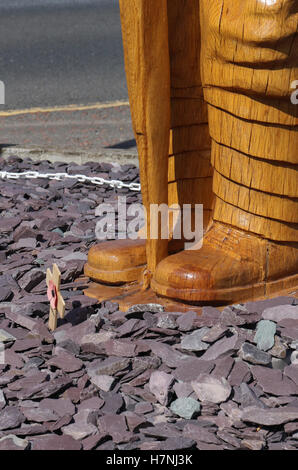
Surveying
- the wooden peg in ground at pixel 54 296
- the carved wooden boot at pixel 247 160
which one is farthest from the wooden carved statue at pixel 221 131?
the wooden peg in ground at pixel 54 296

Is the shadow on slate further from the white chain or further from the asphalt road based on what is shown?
the asphalt road

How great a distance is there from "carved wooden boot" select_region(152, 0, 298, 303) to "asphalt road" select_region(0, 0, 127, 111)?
4795mm

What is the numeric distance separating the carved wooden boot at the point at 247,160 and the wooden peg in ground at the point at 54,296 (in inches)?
12.9

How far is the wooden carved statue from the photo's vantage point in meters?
2.21

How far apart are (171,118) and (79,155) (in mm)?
2136

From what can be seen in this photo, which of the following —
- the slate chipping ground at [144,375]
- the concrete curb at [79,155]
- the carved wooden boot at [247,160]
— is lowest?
the slate chipping ground at [144,375]

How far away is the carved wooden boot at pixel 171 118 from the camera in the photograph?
2.31m

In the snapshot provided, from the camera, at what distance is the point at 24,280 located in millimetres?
2787

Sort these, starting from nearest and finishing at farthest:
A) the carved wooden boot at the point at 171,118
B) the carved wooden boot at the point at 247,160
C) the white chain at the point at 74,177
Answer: the carved wooden boot at the point at 247,160 → the carved wooden boot at the point at 171,118 → the white chain at the point at 74,177

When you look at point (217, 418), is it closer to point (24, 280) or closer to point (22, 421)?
point (22, 421)

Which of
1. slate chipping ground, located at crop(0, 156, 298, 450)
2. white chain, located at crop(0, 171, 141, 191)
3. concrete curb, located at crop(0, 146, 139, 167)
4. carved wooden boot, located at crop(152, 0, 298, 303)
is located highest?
carved wooden boot, located at crop(152, 0, 298, 303)

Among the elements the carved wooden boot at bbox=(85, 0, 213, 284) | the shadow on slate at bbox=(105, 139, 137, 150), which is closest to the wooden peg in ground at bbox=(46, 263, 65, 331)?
the carved wooden boot at bbox=(85, 0, 213, 284)

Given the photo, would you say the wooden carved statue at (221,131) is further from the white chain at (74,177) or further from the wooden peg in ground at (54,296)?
the white chain at (74,177)
